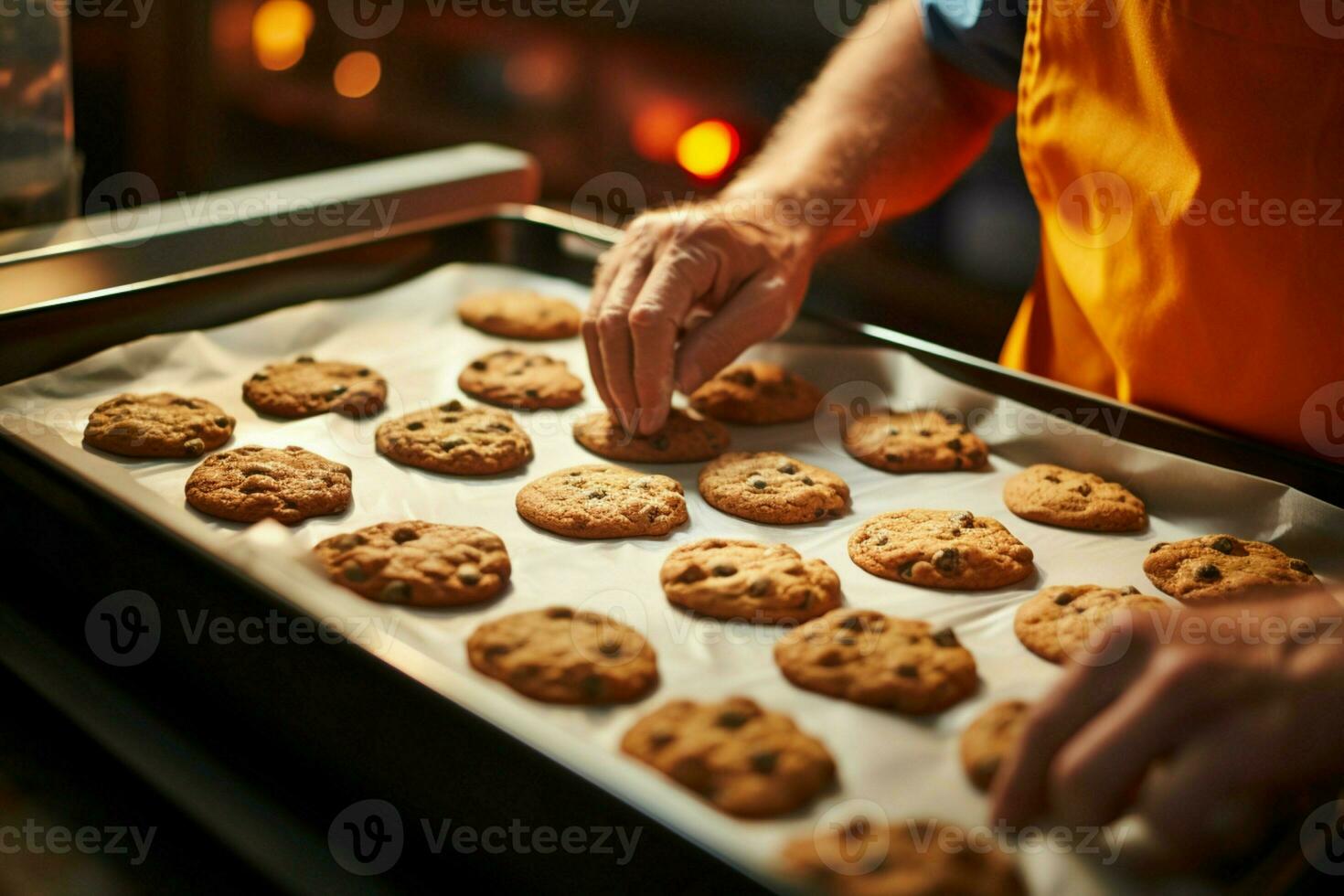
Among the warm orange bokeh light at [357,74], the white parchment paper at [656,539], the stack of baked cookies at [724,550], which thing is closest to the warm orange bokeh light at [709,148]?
the warm orange bokeh light at [357,74]

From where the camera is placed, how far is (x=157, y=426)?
1419 millimetres

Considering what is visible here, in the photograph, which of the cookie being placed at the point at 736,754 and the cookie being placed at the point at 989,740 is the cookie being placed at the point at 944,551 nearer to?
the cookie being placed at the point at 989,740

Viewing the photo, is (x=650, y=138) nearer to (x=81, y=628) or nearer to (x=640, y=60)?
(x=640, y=60)

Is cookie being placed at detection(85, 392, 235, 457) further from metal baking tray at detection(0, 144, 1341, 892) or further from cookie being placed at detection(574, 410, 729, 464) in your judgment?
cookie being placed at detection(574, 410, 729, 464)

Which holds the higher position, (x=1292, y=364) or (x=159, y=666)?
(x=1292, y=364)

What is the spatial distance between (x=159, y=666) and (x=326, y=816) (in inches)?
10.4

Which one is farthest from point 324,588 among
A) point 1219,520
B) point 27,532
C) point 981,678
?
point 1219,520

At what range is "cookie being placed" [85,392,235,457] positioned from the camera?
1.40 m

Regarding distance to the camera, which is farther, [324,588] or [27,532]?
[27,532]

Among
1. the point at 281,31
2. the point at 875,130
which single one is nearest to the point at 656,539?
the point at 875,130

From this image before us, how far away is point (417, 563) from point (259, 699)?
236mm

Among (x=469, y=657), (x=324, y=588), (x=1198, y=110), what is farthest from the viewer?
(x=1198, y=110)

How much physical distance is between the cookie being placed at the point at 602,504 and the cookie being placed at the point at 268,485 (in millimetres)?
226

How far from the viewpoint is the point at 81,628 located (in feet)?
3.77
